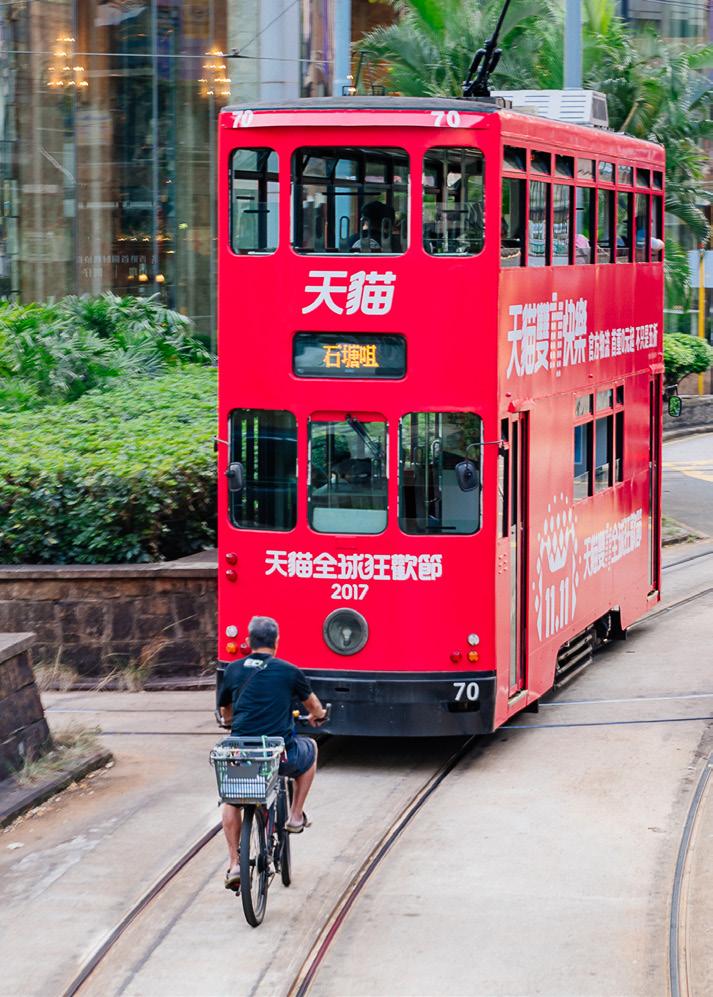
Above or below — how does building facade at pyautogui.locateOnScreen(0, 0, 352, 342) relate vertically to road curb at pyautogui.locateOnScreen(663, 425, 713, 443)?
above

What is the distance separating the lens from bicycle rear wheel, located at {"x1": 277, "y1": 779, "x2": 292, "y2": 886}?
362 inches

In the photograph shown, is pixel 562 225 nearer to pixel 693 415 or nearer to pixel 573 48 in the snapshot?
pixel 573 48

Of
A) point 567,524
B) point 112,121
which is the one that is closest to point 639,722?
point 567,524

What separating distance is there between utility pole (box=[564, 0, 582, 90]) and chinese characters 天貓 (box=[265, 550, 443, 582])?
10342mm

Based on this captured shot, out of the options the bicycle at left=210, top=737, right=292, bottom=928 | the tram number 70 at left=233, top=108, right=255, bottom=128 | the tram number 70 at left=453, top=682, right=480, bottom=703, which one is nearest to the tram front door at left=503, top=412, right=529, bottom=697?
the tram number 70 at left=453, top=682, right=480, bottom=703

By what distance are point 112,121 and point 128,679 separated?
1597 centimetres

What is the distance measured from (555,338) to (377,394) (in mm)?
2261

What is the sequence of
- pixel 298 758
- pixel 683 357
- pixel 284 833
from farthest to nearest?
1. pixel 683 357
2. pixel 298 758
3. pixel 284 833

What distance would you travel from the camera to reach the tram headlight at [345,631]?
11914mm

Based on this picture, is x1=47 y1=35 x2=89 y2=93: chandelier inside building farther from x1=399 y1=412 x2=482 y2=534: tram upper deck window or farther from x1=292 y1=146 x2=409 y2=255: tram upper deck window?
x1=399 y1=412 x2=482 y2=534: tram upper deck window

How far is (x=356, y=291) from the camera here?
11.7 m

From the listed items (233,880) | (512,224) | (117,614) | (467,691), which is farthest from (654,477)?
(233,880)

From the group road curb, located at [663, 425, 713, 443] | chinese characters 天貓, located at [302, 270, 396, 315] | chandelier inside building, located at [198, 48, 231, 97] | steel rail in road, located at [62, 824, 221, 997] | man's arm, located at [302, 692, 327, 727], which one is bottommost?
steel rail in road, located at [62, 824, 221, 997]

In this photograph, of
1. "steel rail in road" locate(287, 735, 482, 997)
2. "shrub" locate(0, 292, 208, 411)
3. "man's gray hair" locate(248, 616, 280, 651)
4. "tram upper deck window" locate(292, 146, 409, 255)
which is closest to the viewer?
"steel rail in road" locate(287, 735, 482, 997)
